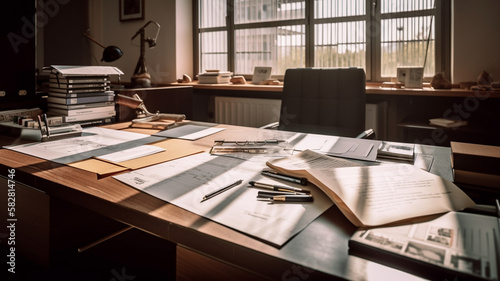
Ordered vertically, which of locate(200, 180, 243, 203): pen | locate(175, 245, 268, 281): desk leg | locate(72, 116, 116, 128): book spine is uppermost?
locate(72, 116, 116, 128): book spine

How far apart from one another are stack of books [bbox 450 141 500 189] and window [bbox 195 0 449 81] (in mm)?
2440

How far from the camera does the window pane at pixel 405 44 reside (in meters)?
3.07

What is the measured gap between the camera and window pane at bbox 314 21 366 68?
3.36m

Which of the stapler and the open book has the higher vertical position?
the stapler

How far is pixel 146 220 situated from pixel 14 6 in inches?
60.8

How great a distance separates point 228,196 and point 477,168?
24.0 inches

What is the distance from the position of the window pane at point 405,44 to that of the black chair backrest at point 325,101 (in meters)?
1.24

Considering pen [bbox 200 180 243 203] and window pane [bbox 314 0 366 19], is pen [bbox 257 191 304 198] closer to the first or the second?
pen [bbox 200 180 243 203]

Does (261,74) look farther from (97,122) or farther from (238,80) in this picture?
(97,122)

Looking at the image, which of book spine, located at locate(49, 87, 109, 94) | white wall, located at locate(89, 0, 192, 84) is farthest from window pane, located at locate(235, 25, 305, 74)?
book spine, located at locate(49, 87, 109, 94)

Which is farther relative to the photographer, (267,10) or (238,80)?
(267,10)

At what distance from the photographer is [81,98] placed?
1.77m

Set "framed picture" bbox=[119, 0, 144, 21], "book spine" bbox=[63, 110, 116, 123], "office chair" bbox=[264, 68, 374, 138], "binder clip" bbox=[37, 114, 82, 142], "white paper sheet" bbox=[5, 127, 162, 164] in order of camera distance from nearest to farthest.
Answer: "white paper sheet" bbox=[5, 127, 162, 164] → "binder clip" bbox=[37, 114, 82, 142] → "book spine" bbox=[63, 110, 116, 123] → "office chair" bbox=[264, 68, 374, 138] → "framed picture" bbox=[119, 0, 144, 21]

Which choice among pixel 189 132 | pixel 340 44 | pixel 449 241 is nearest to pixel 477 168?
pixel 449 241
